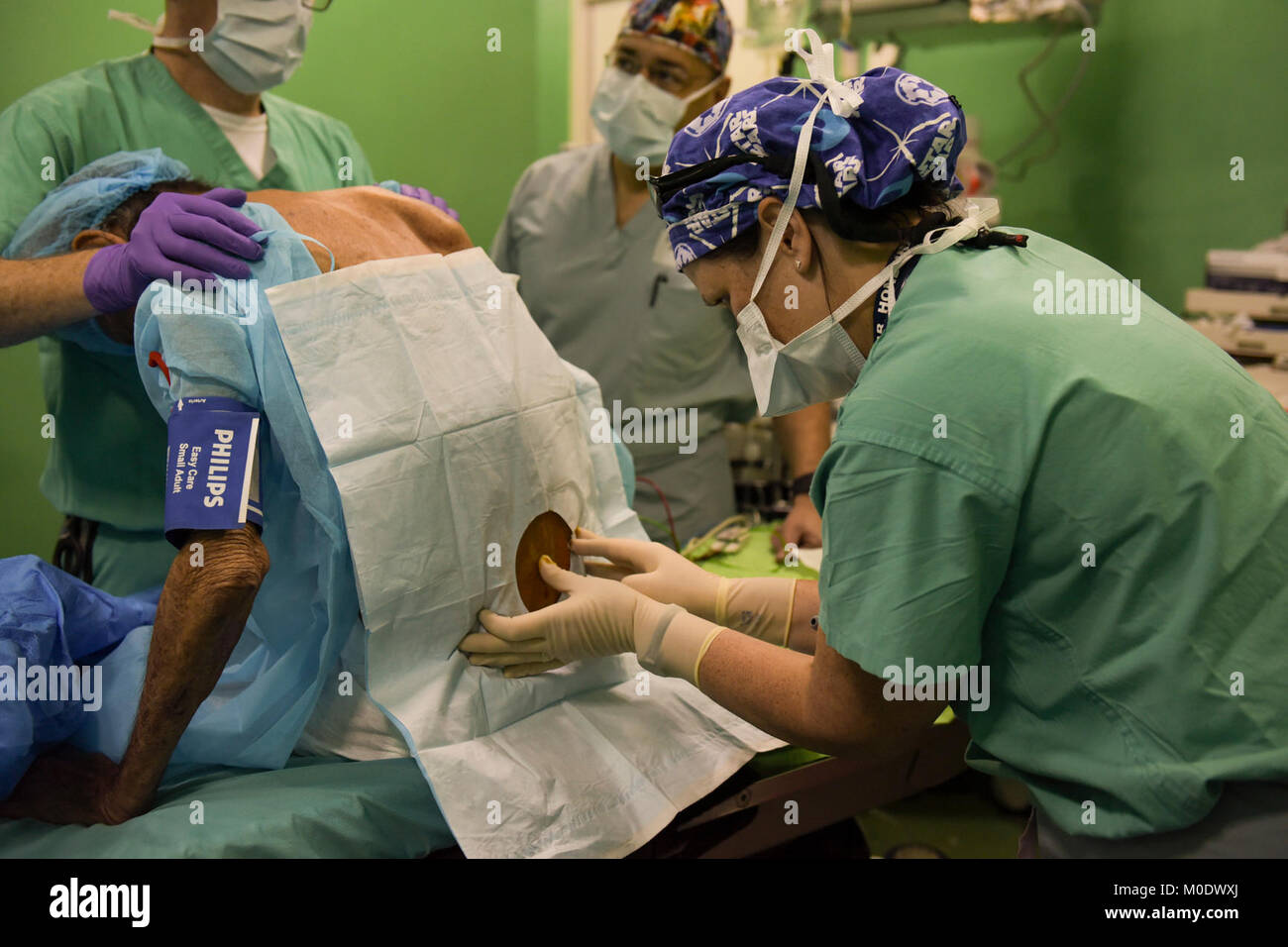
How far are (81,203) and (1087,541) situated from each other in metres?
1.34

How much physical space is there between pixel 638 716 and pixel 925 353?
0.69 m

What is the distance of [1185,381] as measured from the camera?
1.00 metres

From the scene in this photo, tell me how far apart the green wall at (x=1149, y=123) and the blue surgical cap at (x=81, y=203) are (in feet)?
8.88

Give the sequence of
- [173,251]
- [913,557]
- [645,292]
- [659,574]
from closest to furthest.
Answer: [913,557], [173,251], [659,574], [645,292]

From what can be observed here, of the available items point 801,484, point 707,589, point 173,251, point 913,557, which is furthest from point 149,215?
point 801,484

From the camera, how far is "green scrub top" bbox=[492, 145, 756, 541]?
2.44 m

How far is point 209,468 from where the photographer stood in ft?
3.78

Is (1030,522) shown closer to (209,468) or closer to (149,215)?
(209,468)

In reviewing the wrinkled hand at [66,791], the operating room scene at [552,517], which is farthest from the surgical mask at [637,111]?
the wrinkled hand at [66,791]

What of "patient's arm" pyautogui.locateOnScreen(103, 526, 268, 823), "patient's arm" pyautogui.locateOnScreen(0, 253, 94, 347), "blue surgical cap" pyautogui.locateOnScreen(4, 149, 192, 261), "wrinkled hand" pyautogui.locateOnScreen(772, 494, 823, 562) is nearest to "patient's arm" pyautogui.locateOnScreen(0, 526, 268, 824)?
"patient's arm" pyautogui.locateOnScreen(103, 526, 268, 823)

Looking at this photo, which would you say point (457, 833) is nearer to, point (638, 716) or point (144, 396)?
point (638, 716)

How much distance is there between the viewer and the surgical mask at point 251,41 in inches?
67.0
